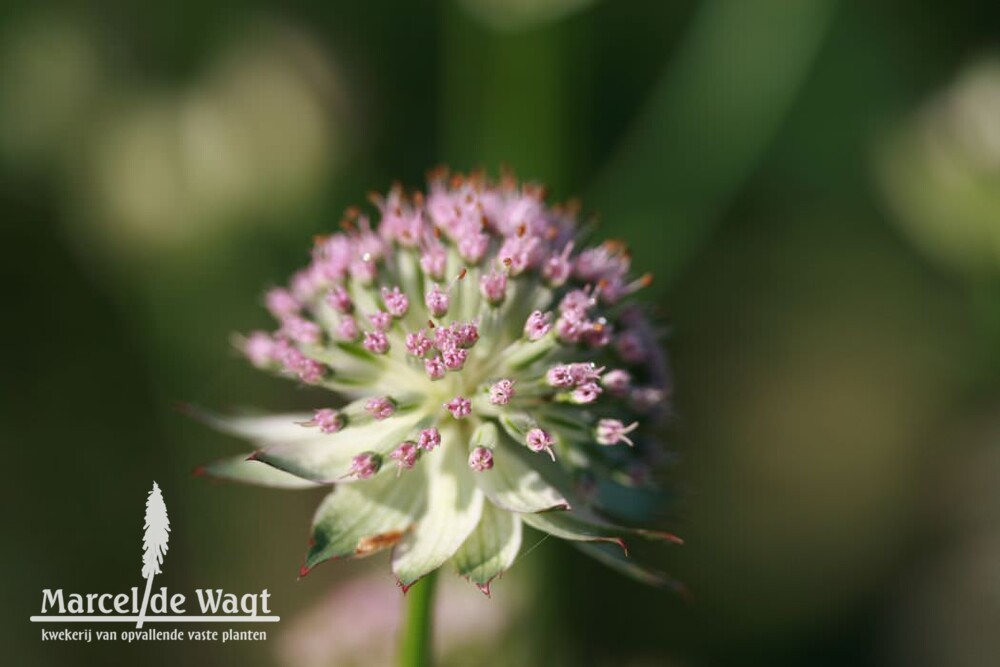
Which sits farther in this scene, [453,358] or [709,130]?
[709,130]

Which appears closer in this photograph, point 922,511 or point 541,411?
point 541,411

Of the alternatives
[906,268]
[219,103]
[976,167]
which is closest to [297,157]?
[219,103]

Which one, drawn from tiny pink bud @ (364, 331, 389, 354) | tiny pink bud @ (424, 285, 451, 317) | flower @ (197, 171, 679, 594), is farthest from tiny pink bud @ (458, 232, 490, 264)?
tiny pink bud @ (364, 331, 389, 354)

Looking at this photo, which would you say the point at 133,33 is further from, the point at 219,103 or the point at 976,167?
the point at 976,167

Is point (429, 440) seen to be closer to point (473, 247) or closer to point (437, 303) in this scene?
point (437, 303)

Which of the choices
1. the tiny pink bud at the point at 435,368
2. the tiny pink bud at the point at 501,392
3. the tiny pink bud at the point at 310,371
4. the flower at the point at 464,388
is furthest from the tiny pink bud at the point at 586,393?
the tiny pink bud at the point at 310,371

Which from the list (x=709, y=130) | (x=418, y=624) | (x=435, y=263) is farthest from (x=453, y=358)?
(x=709, y=130)
